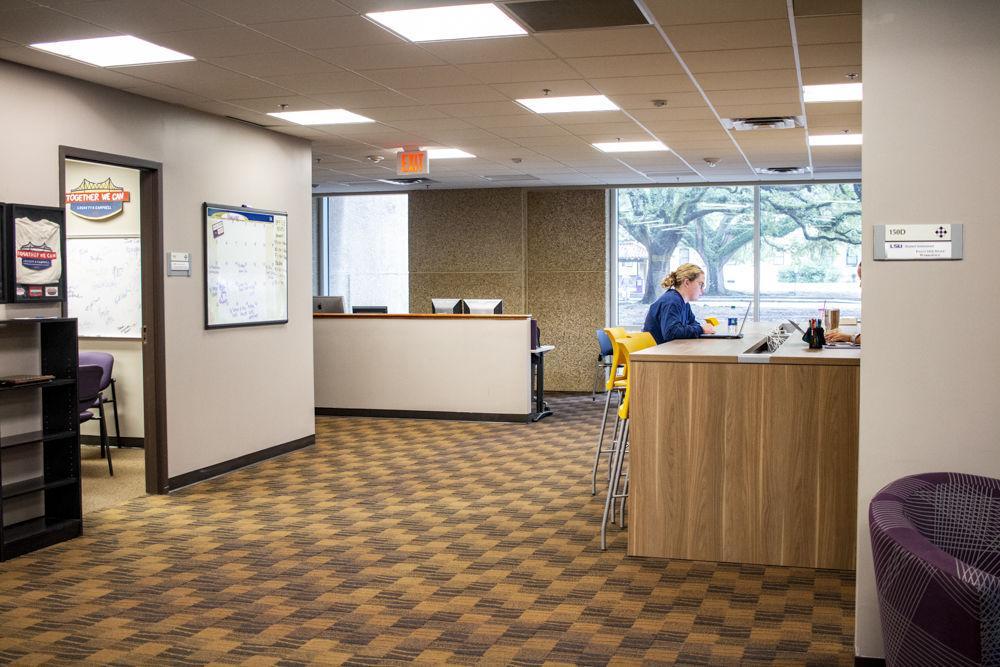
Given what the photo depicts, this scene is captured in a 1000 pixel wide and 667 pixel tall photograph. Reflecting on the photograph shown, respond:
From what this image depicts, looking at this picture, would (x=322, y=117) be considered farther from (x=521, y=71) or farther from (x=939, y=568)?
(x=939, y=568)

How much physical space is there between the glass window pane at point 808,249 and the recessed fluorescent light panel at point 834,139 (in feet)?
10.5

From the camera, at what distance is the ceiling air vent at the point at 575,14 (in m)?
4.52

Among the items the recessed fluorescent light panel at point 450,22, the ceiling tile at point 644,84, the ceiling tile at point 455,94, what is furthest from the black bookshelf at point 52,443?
the ceiling tile at point 644,84

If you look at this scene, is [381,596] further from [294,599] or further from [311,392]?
[311,392]

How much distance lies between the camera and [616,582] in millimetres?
4637

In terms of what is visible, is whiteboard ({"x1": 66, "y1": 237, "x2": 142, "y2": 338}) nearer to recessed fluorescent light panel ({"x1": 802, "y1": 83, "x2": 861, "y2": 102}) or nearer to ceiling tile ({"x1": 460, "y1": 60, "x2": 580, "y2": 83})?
ceiling tile ({"x1": 460, "y1": 60, "x2": 580, "y2": 83})

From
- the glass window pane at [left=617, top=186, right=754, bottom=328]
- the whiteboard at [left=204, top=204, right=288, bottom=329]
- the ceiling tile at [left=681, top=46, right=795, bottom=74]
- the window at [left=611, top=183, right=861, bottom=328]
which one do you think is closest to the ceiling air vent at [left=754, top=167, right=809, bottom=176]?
the window at [left=611, top=183, right=861, bottom=328]

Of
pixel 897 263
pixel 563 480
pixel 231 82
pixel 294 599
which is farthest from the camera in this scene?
pixel 563 480

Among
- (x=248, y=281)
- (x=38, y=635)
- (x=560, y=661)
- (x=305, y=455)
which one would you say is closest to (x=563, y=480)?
(x=305, y=455)

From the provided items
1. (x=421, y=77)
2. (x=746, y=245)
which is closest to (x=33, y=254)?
(x=421, y=77)

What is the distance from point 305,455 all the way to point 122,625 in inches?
163

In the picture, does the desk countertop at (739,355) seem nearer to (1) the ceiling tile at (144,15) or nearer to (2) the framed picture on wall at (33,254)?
(1) the ceiling tile at (144,15)

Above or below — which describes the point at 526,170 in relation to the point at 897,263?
above

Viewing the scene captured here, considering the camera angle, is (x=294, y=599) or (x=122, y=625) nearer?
(x=122, y=625)
